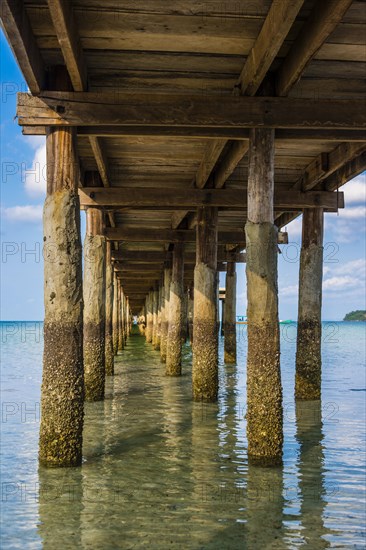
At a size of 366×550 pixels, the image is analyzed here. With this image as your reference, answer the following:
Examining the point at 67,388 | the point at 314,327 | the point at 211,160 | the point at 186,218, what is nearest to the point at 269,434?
the point at 67,388

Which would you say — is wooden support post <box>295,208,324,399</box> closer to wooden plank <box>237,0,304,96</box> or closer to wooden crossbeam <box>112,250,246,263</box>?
wooden plank <box>237,0,304,96</box>

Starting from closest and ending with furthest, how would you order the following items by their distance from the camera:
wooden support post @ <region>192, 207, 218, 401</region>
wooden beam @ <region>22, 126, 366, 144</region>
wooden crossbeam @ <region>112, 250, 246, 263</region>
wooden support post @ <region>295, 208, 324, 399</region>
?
wooden beam @ <region>22, 126, 366, 144</region> → wooden support post @ <region>192, 207, 218, 401</region> → wooden support post @ <region>295, 208, 324, 399</region> → wooden crossbeam @ <region>112, 250, 246, 263</region>

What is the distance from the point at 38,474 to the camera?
6.44 metres

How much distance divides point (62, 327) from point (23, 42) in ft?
8.29

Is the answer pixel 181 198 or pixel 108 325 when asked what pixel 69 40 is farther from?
pixel 108 325

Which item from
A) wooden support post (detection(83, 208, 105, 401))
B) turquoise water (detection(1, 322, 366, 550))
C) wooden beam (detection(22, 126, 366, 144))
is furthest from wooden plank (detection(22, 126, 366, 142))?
wooden support post (detection(83, 208, 105, 401))

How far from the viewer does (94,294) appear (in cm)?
1212

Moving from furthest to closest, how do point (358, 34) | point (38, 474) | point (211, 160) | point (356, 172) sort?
point (356, 172)
point (211, 160)
point (38, 474)
point (358, 34)

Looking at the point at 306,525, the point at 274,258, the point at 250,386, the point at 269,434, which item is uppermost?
the point at 274,258

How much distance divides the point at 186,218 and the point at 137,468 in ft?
30.9

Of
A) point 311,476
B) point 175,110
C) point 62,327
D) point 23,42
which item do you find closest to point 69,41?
point 23,42

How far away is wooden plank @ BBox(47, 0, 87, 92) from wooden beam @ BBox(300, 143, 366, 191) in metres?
4.03

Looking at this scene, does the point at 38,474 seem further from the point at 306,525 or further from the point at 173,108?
the point at 173,108

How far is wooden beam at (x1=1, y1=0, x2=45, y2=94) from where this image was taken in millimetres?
5184
